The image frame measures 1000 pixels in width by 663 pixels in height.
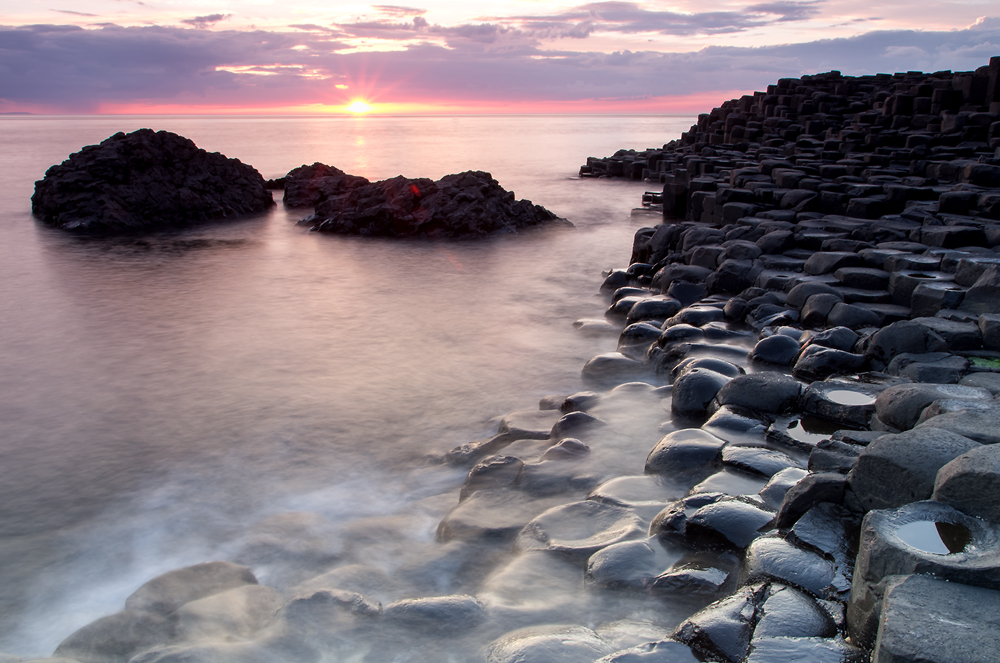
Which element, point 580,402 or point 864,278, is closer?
point 580,402

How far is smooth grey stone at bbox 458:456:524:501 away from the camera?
374 cm

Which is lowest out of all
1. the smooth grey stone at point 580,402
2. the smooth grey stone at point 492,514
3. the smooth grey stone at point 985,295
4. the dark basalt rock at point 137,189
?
the smooth grey stone at point 492,514

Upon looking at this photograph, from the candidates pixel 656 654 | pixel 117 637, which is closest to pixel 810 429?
pixel 656 654

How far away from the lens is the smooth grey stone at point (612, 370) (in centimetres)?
536

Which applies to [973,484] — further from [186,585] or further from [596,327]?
[596,327]

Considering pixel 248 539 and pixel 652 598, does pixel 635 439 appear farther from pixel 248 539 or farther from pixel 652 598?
pixel 248 539

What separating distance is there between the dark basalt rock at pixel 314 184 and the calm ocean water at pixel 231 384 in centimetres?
513

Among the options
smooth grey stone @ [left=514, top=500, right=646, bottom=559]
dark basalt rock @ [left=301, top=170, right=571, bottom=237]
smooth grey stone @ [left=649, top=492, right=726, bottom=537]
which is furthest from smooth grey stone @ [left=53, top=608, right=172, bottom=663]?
dark basalt rock @ [left=301, top=170, right=571, bottom=237]

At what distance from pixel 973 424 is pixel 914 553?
0.99 meters

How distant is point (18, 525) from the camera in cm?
361

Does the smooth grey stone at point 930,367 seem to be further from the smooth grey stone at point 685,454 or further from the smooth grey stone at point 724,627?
the smooth grey stone at point 724,627

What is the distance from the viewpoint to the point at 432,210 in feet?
43.3

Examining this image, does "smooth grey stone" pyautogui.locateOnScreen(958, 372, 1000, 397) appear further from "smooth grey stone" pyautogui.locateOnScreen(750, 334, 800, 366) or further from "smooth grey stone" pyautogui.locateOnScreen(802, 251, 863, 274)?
"smooth grey stone" pyautogui.locateOnScreen(802, 251, 863, 274)

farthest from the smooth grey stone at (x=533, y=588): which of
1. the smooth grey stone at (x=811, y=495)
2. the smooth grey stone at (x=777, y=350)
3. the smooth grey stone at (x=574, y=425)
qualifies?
the smooth grey stone at (x=777, y=350)
